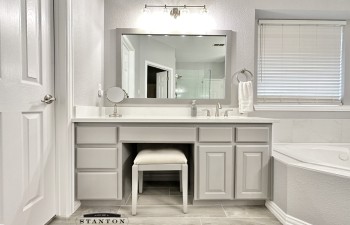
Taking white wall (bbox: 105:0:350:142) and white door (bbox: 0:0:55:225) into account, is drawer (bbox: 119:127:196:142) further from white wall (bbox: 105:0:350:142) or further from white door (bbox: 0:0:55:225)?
white wall (bbox: 105:0:350:142)

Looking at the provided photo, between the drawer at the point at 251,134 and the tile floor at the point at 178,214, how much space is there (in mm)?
582

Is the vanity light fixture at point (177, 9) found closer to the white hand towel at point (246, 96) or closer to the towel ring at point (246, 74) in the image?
the towel ring at point (246, 74)

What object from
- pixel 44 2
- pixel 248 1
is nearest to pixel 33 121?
pixel 44 2

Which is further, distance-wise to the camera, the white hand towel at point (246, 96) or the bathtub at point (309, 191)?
the white hand towel at point (246, 96)

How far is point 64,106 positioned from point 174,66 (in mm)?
1156

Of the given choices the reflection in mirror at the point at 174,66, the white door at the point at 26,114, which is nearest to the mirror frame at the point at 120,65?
the reflection in mirror at the point at 174,66

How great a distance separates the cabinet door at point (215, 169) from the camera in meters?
1.83

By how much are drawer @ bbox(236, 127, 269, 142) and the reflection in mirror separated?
2.10 feet

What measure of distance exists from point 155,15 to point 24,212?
2045 mm

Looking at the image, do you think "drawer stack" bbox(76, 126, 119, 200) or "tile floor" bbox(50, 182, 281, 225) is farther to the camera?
"drawer stack" bbox(76, 126, 119, 200)

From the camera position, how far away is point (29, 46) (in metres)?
1.37

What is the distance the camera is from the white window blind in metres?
2.50

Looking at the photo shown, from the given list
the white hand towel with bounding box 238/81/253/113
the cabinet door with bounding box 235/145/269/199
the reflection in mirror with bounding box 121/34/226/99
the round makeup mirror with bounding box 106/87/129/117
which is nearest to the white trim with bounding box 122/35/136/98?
the reflection in mirror with bounding box 121/34/226/99

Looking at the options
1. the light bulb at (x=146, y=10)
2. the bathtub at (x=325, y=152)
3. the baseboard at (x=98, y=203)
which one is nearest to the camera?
the baseboard at (x=98, y=203)
